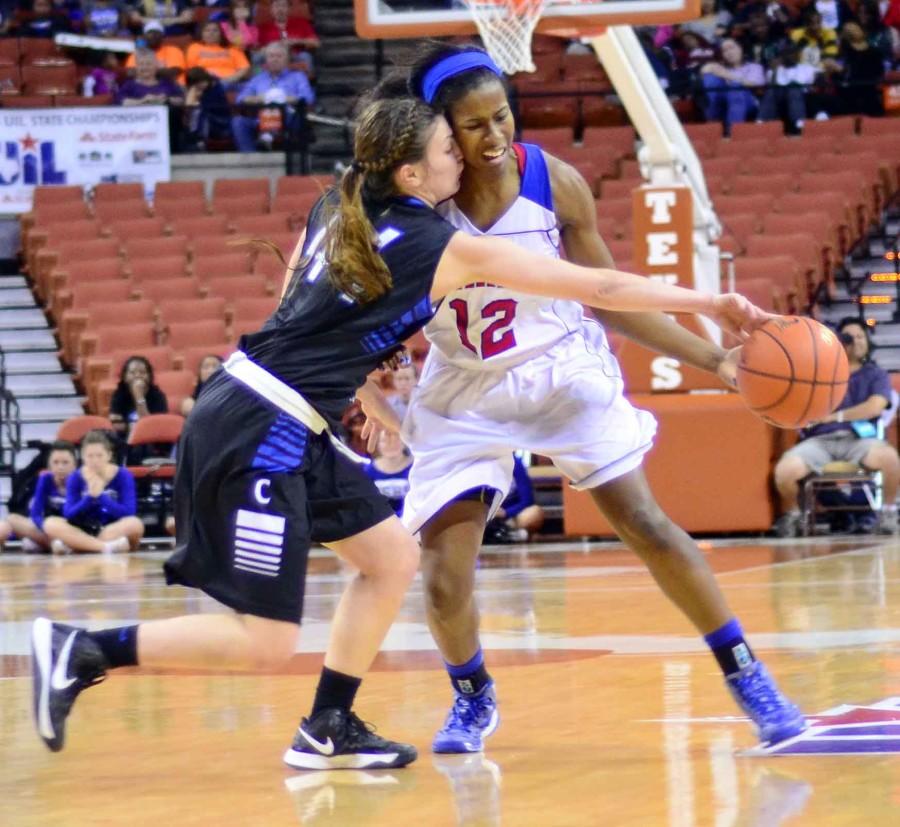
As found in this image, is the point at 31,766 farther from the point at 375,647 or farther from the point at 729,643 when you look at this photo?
the point at 729,643

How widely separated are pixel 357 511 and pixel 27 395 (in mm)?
12203

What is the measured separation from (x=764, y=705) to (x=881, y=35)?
580 inches

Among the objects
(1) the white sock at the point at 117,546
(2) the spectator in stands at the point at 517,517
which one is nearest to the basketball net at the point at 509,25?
(2) the spectator in stands at the point at 517,517

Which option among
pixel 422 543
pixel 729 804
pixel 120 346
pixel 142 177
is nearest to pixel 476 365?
pixel 422 543

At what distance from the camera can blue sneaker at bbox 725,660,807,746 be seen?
13.5ft

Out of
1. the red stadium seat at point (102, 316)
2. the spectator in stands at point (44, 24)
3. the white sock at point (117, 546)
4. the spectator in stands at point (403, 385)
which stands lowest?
the white sock at point (117, 546)

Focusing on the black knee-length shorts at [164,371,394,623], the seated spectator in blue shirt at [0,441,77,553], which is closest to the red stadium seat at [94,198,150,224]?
the seated spectator in blue shirt at [0,441,77,553]

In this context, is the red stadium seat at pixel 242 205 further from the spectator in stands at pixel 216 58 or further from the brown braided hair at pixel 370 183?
the brown braided hair at pixel 370 183

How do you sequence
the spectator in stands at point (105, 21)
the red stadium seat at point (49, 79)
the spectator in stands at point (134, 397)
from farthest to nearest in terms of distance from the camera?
the spectator in stands at point (105, 21) < the red stadium seat at point (49, 79) < the spectator in stands at point (134, 397)

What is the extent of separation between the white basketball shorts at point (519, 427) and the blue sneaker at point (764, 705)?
565 mm

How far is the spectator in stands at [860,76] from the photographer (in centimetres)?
1720

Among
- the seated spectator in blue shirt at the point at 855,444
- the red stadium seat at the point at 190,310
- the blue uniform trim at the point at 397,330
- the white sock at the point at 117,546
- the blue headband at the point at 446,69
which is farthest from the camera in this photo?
the red stadium seat at the point at 190,310

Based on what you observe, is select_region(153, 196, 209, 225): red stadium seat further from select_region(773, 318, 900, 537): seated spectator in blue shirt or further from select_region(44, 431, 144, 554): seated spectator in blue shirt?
select_region(773, 318, 900, 537): seated spectator in blue shirt

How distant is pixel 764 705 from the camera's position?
4172 millimetres
